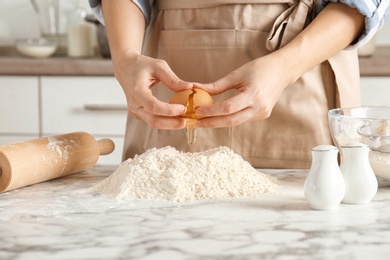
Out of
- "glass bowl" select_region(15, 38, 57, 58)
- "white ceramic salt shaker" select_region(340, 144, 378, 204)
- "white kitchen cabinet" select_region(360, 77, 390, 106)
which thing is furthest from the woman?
"glass bowl" select_region(15, 38, 57, 58)

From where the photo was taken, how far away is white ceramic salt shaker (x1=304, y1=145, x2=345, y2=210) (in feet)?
3.19

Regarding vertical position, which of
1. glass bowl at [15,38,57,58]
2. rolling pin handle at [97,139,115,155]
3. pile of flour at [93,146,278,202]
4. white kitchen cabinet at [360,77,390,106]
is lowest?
pile of flour at [93,146,278,202]

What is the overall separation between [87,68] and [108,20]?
106 centimetres

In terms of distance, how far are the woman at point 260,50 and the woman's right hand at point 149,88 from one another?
49mm

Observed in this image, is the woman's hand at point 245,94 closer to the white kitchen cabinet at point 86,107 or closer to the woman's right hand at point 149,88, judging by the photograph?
the woman's right hand at point 149,88

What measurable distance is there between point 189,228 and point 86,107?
161 centimetres

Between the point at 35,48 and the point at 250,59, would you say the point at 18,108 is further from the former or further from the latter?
the point at 250,59

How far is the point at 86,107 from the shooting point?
8.02 feet

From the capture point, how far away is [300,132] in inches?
53.9

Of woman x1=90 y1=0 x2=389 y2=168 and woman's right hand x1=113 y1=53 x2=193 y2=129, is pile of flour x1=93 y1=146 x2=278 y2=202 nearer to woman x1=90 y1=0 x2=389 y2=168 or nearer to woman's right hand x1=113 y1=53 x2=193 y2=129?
woman's right hand x1=113 y1=53 x2=193 y2=129

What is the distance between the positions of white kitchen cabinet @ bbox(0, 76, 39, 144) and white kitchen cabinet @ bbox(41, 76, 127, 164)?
0.12 ft

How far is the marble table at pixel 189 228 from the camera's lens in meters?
0.79

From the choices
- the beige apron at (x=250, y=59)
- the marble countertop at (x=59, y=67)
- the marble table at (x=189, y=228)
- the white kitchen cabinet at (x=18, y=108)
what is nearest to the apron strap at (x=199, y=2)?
the beige apron at (x=250, y=59)

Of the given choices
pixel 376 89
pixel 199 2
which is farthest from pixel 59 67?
pixel 199 2
